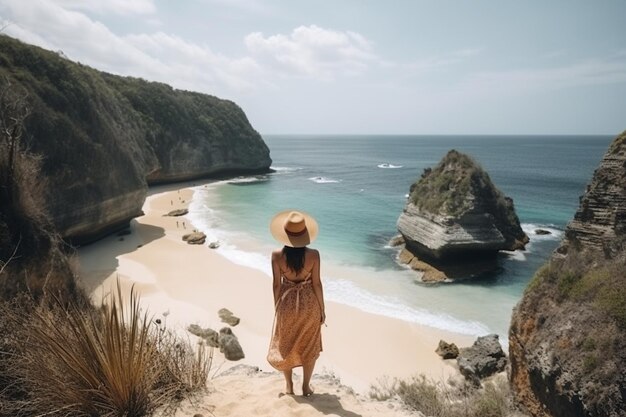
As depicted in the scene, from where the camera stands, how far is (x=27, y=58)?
66.2 ft

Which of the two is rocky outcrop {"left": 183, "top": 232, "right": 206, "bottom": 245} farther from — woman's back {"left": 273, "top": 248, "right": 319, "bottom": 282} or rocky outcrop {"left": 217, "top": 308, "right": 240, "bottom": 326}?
woman's back {"left": 273, "top": 248, "right": 319, "bottom": 282}

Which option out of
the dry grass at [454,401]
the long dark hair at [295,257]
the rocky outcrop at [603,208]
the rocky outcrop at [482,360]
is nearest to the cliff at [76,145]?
the long dark hair at [295,257]

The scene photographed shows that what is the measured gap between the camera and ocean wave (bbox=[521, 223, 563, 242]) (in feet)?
86.3

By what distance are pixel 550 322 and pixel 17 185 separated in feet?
31.0

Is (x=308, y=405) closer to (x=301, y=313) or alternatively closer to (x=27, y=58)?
(x=301, y=313)

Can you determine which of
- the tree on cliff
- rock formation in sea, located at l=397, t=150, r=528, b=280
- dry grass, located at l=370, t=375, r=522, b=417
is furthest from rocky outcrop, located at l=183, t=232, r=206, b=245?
dry grass, located at l=370, t=375, r=522, b=417

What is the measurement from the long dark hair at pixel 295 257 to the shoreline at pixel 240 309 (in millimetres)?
1818

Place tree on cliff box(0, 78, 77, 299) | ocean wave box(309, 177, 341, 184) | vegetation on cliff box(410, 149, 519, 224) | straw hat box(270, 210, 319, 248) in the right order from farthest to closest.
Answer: ocean wave box(309, 177, 341, 184), vegetation on cliff box(410, 149, 519, 224), tree on cliff box(0, 78, 77, 299), straw hat box(270, 210, 319, 248)

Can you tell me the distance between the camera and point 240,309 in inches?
565

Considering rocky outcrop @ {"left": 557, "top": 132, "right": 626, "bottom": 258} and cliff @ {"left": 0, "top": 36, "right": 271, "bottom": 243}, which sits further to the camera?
cliff @ {"left": 0, "top": 36, "right": 271, "bottom": 243}

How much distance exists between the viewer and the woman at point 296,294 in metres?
4.37

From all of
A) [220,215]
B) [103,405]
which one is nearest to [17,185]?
[103,405]

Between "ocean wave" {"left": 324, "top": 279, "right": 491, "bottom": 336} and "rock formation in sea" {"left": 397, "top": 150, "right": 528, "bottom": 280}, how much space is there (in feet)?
12.7

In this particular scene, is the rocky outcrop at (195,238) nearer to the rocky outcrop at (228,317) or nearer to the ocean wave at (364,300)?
the ocean wave at (364,300)
